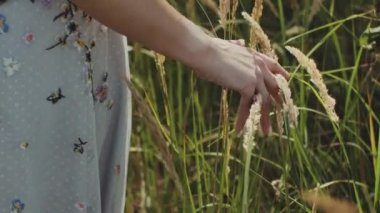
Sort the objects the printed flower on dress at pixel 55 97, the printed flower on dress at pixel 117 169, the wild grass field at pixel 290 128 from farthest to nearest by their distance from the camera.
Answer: the wild grass field at pixel 290 128, the printed flower on dress at pixel 117 169, the printed flower on dress at pixel 55 97

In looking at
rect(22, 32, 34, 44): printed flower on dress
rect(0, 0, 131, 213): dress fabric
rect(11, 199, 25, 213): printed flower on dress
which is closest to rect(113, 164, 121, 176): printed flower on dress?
rect(0, 0, 131, 213): dress fabric

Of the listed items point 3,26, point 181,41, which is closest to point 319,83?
point 181,41

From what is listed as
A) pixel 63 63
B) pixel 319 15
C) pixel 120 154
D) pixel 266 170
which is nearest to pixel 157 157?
pixel 266 170

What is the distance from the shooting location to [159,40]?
163 cm

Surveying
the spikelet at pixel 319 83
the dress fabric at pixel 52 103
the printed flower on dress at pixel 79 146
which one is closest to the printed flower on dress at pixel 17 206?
the dress fabric at pixel 52 103

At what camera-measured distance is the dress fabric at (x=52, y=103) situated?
66.4 inches

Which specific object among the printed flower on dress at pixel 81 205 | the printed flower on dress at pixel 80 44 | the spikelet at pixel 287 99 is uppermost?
the printed flower on dress at pixel 80 44

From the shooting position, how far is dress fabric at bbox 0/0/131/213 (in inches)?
66.4

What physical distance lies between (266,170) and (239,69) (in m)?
1.30

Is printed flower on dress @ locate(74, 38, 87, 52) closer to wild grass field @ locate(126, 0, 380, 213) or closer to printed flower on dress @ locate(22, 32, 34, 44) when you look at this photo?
printed flower on dress @ locate(22, 32, 34, 44)

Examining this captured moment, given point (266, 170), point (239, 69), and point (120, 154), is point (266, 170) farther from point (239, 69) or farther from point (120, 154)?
point (239, 69)

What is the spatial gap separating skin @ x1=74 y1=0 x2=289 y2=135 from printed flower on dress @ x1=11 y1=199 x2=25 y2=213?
1.04ft

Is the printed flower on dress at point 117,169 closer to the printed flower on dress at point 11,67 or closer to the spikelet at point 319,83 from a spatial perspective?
the printed flower on dress at point 11,67

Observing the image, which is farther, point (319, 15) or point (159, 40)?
point (319, 15)
